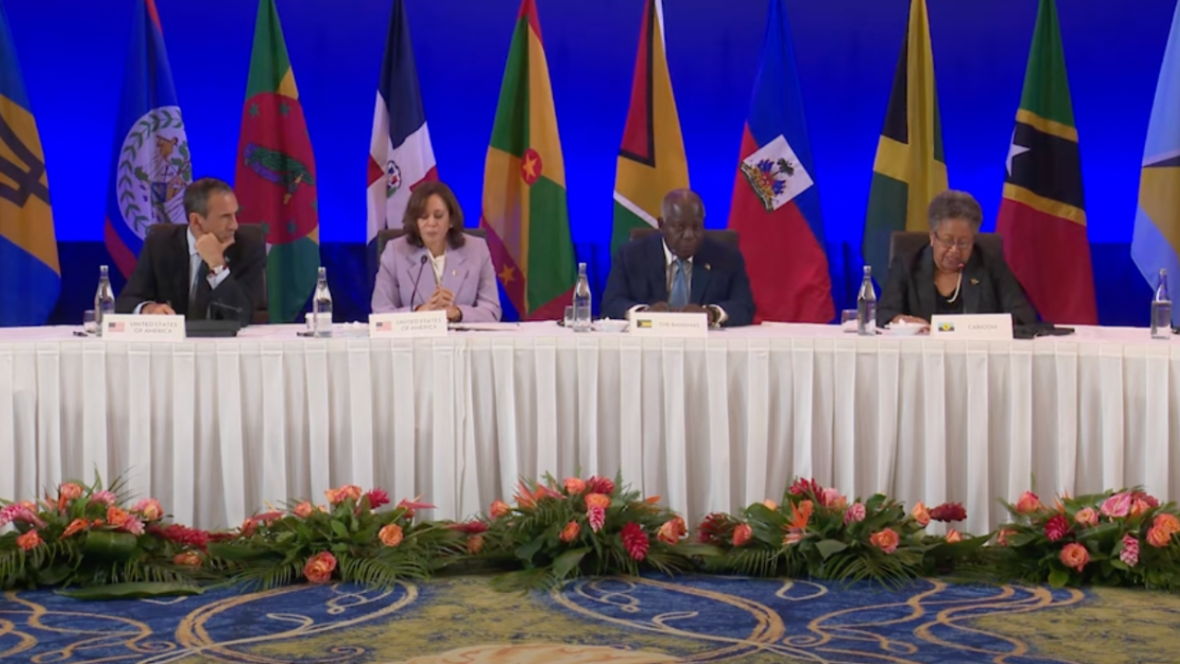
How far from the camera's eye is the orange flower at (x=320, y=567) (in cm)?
324

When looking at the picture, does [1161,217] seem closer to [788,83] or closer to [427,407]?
[788,83]

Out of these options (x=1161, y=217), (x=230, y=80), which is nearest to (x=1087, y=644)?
(x=1161, y=217)

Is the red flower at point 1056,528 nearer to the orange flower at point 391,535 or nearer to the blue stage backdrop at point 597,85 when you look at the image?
the orange flower at point 391,535

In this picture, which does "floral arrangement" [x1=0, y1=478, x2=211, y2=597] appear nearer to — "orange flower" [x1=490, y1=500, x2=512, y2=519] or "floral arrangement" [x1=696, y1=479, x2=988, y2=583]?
"orange flower" [x1=490, y1=500, x2=512, y2=519]

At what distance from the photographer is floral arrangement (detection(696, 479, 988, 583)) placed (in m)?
3.31

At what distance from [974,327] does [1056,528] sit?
0.58 metres

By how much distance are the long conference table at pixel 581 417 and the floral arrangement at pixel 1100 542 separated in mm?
159

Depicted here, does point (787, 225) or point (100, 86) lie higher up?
point (100, 86)

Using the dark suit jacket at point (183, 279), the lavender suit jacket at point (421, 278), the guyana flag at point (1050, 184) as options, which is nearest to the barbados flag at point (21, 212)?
the dark suit jacket at point (183, 279)

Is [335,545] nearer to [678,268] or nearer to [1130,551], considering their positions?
[678,268]

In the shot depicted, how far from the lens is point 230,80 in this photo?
22.1ft

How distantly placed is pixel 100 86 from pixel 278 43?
3.51 feet

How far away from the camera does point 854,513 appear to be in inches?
131

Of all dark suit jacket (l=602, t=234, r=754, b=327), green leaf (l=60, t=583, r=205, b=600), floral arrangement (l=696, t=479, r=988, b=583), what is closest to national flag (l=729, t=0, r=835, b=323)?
dark suit jacket (l=602, t=234, r=754, b=327)
